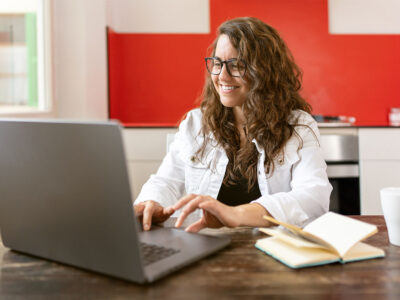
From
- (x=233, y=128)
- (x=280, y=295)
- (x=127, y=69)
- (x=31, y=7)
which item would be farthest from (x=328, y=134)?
(x=280, y=295)

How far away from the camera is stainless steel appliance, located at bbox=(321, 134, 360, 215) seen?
2875 millimetres

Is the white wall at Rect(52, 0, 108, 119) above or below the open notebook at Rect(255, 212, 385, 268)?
above

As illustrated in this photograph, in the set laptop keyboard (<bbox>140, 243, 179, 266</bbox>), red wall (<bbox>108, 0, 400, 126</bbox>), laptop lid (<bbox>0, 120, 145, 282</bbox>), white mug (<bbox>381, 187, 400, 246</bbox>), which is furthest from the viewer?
red wall (<bbox>108, 0, 400, 126</bbox>)

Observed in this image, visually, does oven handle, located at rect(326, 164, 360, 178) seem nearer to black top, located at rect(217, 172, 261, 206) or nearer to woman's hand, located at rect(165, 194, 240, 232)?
black top, located at rect(217, 172, 261, 206)

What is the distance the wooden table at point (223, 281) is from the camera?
2.16 feet

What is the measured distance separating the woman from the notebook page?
0.44 m

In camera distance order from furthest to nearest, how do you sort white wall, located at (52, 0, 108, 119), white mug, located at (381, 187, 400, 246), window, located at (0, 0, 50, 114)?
white wall, located at (52, 0, 108, 119), window, located at (0, 0, 50, 114), white mug, located at (381, 187, 400, 246)

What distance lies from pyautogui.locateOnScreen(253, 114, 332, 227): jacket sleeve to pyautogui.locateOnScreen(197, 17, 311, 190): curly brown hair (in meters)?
0.06

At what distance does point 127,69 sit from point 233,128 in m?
2.21

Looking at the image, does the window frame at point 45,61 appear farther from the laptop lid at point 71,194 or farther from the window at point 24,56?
the laptop lid at point 71,194

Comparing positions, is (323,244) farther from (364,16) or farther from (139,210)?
(364,16)

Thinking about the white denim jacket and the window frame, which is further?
the window frame

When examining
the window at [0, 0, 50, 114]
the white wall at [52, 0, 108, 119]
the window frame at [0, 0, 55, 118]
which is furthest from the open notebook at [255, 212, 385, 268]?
the white wall at [52, 0, 108, 119]

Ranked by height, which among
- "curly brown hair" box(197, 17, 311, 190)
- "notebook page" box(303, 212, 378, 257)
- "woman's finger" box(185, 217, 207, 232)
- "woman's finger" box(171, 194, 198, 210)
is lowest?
"woman's finger" box(185, 217, 207, 232)
